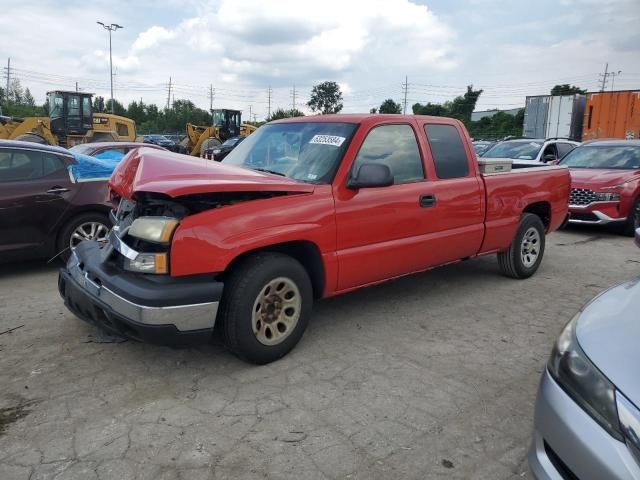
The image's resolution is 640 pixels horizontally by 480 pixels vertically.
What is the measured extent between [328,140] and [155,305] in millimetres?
1927

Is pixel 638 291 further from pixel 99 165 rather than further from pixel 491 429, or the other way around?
pixel 99 165

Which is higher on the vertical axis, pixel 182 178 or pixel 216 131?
pixel 216 131

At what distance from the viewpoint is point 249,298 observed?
3.31 meters

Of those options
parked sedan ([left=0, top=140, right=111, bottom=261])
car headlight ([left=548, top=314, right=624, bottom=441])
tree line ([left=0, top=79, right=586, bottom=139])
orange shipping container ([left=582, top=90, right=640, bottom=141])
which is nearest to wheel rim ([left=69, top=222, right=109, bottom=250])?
parked sedan ([left=0, top=140, right=111, bottom=261])

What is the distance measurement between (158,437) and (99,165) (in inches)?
176

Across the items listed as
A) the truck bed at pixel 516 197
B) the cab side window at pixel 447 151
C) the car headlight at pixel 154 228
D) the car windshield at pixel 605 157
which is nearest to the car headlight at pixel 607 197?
the car windshield at pixel 605 157

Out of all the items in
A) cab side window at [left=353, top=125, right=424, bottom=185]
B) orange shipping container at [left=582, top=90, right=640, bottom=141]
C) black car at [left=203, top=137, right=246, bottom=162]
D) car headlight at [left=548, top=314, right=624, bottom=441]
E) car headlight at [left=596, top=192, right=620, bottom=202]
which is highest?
orange shipping container at [left=582, top=90, right=640, bottom=141]

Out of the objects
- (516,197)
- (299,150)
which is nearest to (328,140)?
(299,150)

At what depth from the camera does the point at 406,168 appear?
4418 mm

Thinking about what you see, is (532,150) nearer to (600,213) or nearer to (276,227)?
(600,213)

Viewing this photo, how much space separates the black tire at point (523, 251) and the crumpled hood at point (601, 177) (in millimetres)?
3540

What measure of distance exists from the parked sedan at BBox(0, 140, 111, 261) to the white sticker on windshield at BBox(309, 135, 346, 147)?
317cm

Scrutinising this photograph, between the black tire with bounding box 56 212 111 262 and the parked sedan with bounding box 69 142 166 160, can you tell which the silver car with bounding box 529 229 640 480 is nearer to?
the black tire with bounding box 56 212 111 262

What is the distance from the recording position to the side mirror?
3.71 m
